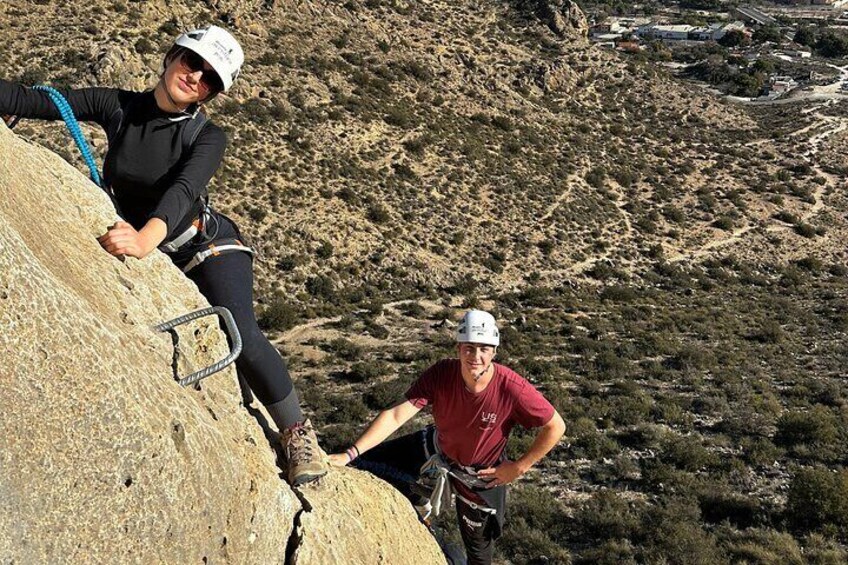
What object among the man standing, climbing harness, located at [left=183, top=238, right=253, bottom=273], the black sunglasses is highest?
the black sunglasses

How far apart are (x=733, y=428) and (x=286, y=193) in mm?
20015

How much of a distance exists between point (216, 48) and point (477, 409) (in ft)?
8.95

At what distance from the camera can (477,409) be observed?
15.2 feet

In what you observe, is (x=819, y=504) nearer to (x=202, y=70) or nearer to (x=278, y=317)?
(x=202, y=70)

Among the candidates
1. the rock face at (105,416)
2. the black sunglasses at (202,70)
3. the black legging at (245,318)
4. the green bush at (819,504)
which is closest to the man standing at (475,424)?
the black legging at (245,318)

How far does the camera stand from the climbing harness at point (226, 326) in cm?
332

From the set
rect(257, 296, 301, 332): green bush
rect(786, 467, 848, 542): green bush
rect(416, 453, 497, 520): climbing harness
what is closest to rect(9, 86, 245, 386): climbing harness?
rect(416, 453, 497, 520): climbing harness

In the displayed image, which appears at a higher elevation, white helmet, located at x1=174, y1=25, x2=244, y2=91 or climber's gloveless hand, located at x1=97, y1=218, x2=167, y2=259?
white helmet, located at x1=174, y1=25, x2=244, y2=91

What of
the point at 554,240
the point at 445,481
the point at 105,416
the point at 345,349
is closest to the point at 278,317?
the point at 345,349

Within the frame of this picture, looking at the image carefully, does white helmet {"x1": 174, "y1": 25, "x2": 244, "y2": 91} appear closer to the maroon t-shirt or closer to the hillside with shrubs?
the maroon t-shirt

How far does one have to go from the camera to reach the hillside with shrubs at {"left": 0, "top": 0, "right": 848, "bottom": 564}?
1388cm

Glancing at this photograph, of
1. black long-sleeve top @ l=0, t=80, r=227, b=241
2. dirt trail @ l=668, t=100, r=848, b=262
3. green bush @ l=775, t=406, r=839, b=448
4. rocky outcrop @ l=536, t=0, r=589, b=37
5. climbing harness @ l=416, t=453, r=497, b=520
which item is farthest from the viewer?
rocky outcrop @ l=536, t=0, r=589, b=37

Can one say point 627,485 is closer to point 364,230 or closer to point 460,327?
point 460,327

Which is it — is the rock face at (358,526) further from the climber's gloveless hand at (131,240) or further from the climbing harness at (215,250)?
the climber's gloveless hand at (131,240)
